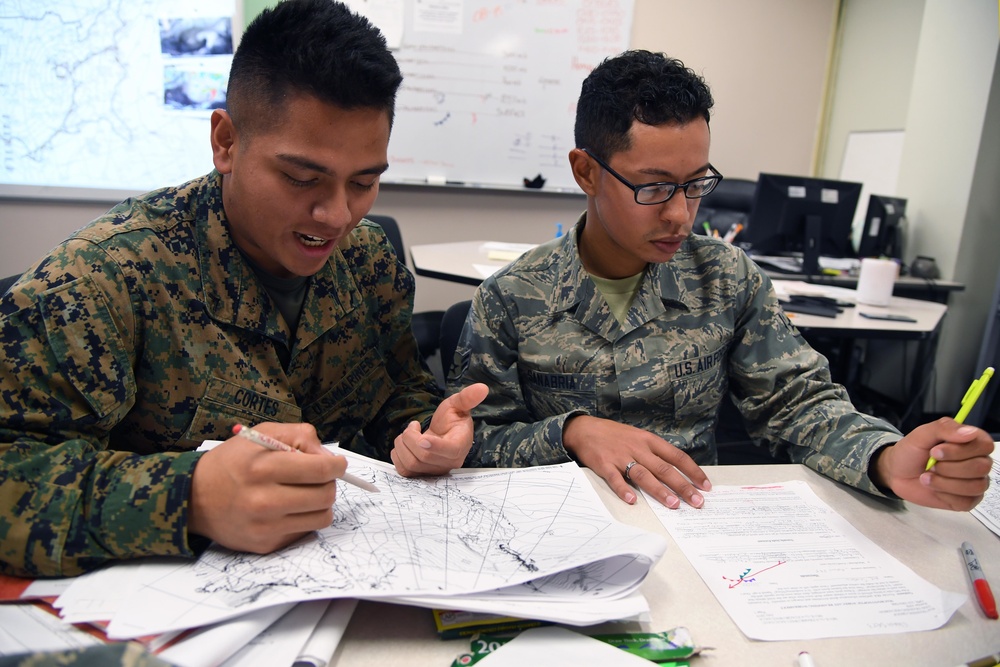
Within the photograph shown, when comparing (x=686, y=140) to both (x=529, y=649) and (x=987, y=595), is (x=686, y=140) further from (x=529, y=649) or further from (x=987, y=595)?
(x=529, y=649)

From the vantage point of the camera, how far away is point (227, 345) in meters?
0.90

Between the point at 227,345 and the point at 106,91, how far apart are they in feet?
9.06

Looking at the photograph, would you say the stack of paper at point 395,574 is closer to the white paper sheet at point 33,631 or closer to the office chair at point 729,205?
the white paper sheet at point 33,631

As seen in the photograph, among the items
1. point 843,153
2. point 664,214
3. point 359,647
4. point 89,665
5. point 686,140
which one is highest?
point 843,153

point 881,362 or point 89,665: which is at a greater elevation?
point 89,665

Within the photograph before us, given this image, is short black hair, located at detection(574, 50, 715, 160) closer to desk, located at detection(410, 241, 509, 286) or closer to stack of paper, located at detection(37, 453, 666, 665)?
stack of paper, located at detection(37, 453, 666, 665)

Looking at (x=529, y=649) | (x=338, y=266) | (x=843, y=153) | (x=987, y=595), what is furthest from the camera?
(x=843, y=153)

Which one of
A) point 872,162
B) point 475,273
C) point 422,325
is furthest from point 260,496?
point 872,162

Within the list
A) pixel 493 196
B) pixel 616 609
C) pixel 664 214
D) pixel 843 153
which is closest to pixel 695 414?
pixel 664 214

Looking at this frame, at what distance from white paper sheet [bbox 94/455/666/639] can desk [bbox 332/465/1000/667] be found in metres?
0.04

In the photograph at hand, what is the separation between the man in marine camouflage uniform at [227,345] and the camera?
1.98 feet

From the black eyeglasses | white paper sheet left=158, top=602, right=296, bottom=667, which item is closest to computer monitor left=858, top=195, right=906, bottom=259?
the black eyeglasses

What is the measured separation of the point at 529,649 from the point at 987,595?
48 cm

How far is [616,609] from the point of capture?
1.85ft
